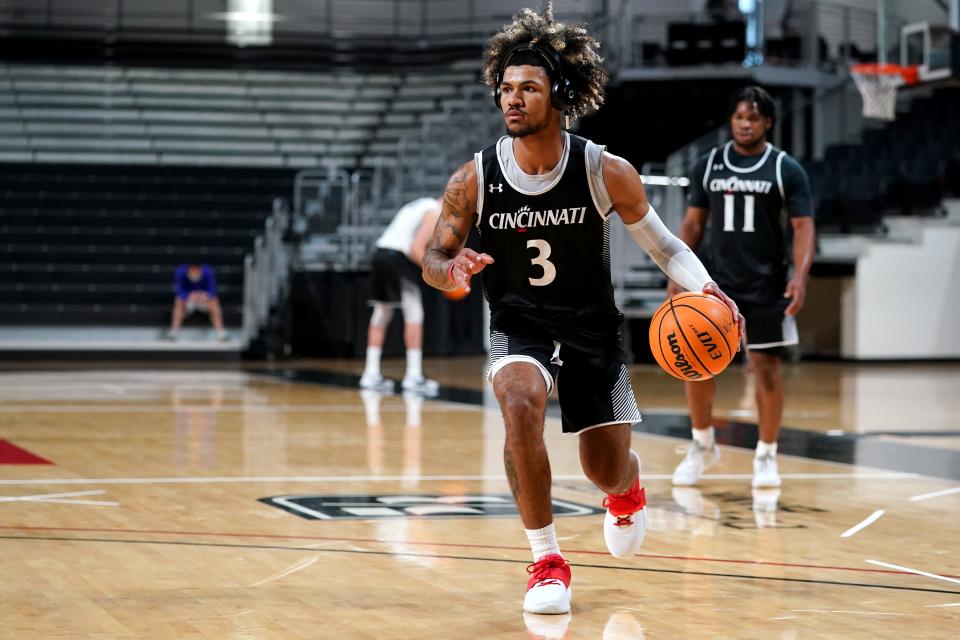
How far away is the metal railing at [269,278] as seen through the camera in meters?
19.8

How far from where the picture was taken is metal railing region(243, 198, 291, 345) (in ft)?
64.9

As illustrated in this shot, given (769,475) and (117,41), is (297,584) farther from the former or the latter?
(117,41)

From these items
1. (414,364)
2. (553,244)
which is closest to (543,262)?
(553,244)

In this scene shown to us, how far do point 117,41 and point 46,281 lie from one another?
7.04 metres

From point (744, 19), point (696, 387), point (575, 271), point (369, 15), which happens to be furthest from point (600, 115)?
point (575, 271)

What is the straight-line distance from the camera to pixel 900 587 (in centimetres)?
499

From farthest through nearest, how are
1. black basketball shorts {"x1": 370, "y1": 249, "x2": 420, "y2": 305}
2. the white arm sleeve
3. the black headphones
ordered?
black basketball shorts {"x1": 370, "y1": 249, "x2": 420, "y2": 305}
the white arm sleeve
the black headphones

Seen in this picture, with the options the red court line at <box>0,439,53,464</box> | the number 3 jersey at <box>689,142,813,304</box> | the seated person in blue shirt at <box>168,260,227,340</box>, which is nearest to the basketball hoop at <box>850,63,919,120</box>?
the seated person in blue shirt at <box>168,260,227,340</box>

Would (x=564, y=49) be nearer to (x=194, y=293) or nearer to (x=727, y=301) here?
(x=727, y=301)

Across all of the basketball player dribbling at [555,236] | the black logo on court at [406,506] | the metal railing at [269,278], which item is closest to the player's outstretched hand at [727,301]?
the basketball player dribbling at [555,236]

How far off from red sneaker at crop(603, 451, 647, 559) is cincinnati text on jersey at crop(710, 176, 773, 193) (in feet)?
9.28

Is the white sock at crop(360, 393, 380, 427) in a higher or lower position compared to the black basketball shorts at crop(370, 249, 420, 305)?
lower

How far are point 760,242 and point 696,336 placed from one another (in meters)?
2.89

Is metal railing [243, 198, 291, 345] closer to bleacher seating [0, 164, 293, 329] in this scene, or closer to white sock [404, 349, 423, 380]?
bleacher seating [0, 164, 293, 329]
